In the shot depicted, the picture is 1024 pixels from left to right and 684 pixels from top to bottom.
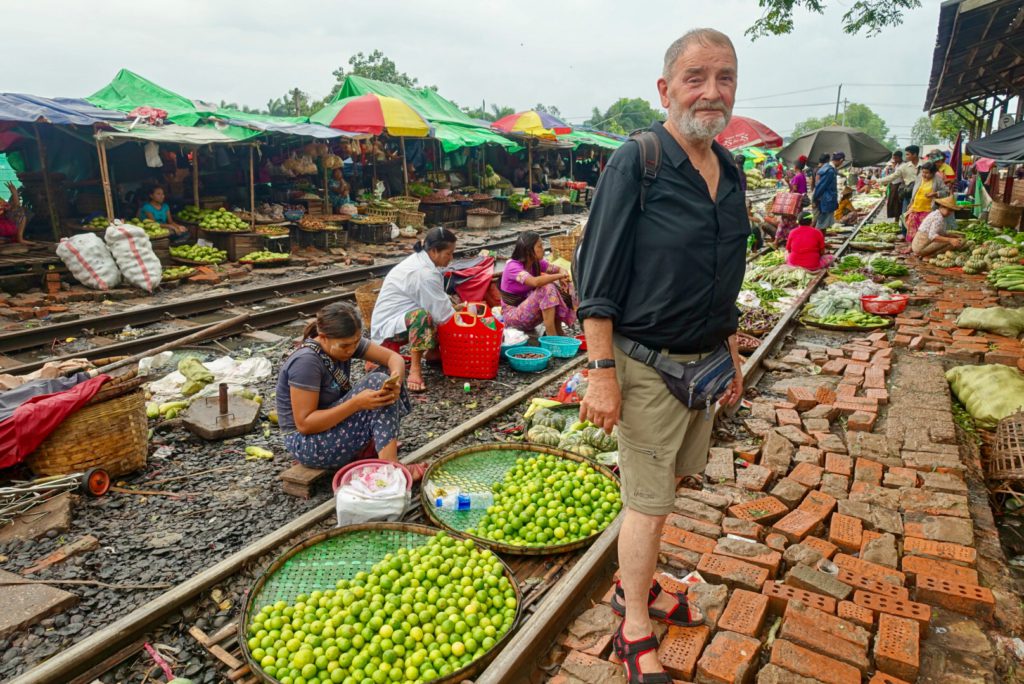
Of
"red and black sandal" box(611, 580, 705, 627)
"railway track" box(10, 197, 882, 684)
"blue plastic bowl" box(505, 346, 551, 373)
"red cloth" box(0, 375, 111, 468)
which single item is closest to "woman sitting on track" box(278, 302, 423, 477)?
"railway track" box(10, 197, 882, 684)

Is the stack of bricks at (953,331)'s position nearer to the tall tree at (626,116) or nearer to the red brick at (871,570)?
the red brick at (871,570)

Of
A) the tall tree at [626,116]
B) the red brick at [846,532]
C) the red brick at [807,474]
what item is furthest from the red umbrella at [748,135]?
the tall tree at [626,116]

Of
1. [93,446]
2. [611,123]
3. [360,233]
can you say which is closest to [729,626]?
[93,446]

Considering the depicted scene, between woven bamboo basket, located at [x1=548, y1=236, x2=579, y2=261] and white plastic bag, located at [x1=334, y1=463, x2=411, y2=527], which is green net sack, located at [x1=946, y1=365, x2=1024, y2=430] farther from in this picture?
woven bamboo basket, located at [x1=548, y1=236, x2=579, y2=261]

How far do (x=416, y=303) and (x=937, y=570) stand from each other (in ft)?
14.2

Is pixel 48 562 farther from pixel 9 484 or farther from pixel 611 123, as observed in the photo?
pixel 611 123

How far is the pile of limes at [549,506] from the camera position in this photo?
3.39m

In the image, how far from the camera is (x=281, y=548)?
3344 mm

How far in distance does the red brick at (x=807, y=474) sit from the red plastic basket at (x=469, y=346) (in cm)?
296

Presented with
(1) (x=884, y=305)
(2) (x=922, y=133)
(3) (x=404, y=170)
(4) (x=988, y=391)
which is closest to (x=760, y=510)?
(4) (x=988, y=391)

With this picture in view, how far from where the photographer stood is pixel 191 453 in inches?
180

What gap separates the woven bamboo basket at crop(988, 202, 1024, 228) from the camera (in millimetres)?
13328

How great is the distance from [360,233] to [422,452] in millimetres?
11957

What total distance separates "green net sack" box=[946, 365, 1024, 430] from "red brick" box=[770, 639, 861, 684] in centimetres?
326
